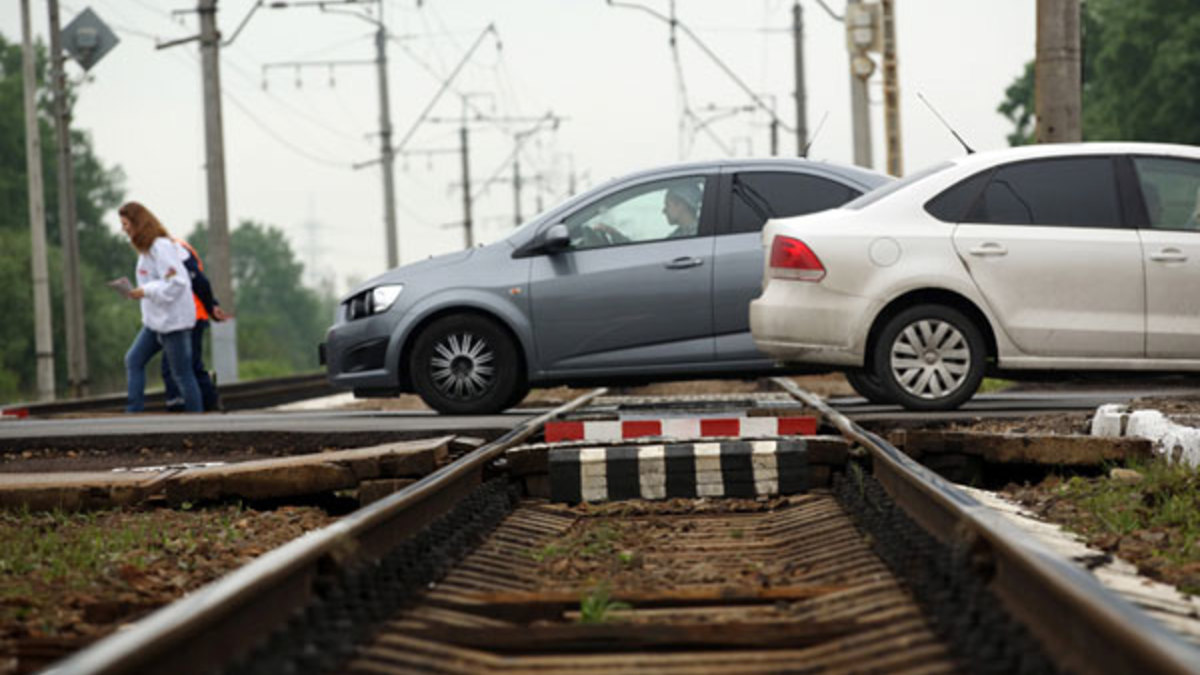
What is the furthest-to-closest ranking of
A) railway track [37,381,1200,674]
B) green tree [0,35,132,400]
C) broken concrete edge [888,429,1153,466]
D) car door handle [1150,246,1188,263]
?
green tree [0,35,132,400], car door handle [1150,246,1188,263], broken concrete edge [888,429,1153,466], railway track [37,381,1200,674]

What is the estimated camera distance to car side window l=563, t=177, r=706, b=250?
11875 mm

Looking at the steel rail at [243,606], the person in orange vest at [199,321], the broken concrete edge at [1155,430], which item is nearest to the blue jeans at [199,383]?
the person in orange vest at [199,321]

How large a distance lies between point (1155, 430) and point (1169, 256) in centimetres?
236

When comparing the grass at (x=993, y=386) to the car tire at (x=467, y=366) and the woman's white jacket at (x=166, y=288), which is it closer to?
the car tire at (x=467, y=366)

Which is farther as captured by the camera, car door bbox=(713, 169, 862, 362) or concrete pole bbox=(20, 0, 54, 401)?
concrete pole bbox=(20, 0, 54, 401)

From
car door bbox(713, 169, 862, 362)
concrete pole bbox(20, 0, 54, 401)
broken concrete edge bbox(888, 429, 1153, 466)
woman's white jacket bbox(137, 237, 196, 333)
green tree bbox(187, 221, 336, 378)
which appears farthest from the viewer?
green tree bbox(187, 221, 336, 378)

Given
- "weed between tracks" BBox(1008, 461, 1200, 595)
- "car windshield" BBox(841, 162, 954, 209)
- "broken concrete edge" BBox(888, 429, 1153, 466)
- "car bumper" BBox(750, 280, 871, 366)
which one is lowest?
"weed between tracks" BBox(1008, 461, 1200, 595)

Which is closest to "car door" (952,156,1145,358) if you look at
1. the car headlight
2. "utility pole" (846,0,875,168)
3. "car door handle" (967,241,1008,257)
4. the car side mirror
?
"car door handle" (967,241,1008,257)

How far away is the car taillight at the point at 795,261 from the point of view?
33.7ft

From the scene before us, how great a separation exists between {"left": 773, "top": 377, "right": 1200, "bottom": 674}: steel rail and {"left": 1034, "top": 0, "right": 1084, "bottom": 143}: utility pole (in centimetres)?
989

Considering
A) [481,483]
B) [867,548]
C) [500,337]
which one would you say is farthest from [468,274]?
[867,548]

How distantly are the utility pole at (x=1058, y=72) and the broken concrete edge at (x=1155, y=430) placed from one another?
6466mm

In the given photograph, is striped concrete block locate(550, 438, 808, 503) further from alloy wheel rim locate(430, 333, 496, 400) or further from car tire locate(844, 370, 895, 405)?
car tire locate(844, 370, 895, 405)

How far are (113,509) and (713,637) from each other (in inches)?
171
